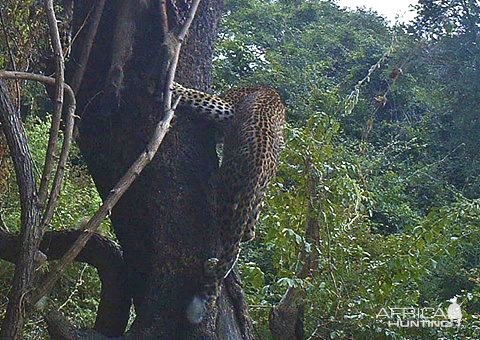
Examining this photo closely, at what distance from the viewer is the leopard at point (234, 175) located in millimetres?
2334

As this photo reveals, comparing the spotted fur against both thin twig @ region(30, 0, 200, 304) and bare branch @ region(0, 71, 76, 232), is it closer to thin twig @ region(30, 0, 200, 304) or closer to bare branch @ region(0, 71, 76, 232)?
thin twig @ region(30, 0, 200, 304)

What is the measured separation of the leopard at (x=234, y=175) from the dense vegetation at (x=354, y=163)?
0.59 m

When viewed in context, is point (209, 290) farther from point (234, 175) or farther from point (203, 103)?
point (203, 103)

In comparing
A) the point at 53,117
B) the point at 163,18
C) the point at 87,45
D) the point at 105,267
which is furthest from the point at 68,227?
the point at 53,117

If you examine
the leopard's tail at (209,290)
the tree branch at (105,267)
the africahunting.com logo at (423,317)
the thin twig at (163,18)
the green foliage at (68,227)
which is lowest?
the green foliage at (68,227)

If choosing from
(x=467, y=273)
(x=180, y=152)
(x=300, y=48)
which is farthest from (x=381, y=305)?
(x=300, y=48)

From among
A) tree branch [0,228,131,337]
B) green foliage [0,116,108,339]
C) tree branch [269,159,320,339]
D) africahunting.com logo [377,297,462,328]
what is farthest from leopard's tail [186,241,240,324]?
green foliage [0,116,108,339]

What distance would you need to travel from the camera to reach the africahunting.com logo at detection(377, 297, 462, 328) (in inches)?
134

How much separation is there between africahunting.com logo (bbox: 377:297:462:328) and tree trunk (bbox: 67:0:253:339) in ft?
3.64

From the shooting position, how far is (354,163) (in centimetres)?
521

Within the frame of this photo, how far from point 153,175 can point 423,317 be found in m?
1.73

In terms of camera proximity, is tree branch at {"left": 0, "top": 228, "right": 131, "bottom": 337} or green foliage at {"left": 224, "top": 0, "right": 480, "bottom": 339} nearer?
tree branch at {"left": 0, "top": 228, "right": 131, "bottom": 337}

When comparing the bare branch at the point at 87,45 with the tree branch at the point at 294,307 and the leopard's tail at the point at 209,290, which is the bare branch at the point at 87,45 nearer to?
the leopard's tail at the point at 209,290

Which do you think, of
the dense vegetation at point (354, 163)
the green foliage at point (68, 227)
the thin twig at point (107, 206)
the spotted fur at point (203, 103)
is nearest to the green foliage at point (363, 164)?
the dense vegetation at point (354, 163)
